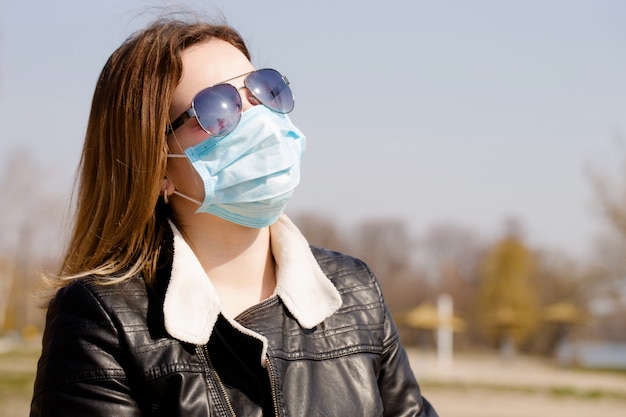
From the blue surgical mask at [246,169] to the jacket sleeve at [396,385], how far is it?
482 mm

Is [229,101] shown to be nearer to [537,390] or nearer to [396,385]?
[396,385]

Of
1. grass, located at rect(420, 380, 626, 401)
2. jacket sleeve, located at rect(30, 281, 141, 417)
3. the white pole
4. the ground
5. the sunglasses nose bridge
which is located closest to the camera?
jacket sleeve, located at rect(30, 281, 141, 417)

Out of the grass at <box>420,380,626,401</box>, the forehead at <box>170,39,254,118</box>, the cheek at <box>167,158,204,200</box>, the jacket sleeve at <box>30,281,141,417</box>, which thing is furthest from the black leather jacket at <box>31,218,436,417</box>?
the grass at <box>420,380,626,401</box>

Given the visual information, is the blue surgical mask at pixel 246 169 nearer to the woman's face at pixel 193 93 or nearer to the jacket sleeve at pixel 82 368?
the woman's face at pixel 193 93

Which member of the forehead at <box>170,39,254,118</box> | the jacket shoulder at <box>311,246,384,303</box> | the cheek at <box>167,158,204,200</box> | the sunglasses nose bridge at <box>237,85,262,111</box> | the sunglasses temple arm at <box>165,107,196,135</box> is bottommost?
the jacket shoulder at <box>311,246,384,303</box>

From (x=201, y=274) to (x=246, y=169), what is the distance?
31 centimetres

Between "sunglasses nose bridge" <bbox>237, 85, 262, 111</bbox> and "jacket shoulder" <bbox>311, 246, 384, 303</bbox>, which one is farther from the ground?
"sunglasses nose bridge" <bbox>237, 85, 262, 111</bbox>

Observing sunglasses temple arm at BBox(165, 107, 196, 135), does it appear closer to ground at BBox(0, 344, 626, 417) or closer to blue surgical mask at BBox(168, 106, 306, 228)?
blue surgical mask at BBox(168, 106, 306, 228)

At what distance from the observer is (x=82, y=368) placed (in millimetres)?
1988

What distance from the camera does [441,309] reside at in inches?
1209

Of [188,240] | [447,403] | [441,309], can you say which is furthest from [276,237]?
[441,309]

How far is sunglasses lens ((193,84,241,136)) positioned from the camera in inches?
88.7

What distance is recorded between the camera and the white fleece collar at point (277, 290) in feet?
6.87

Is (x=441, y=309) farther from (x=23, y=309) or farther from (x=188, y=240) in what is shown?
(x=188, y=240)
